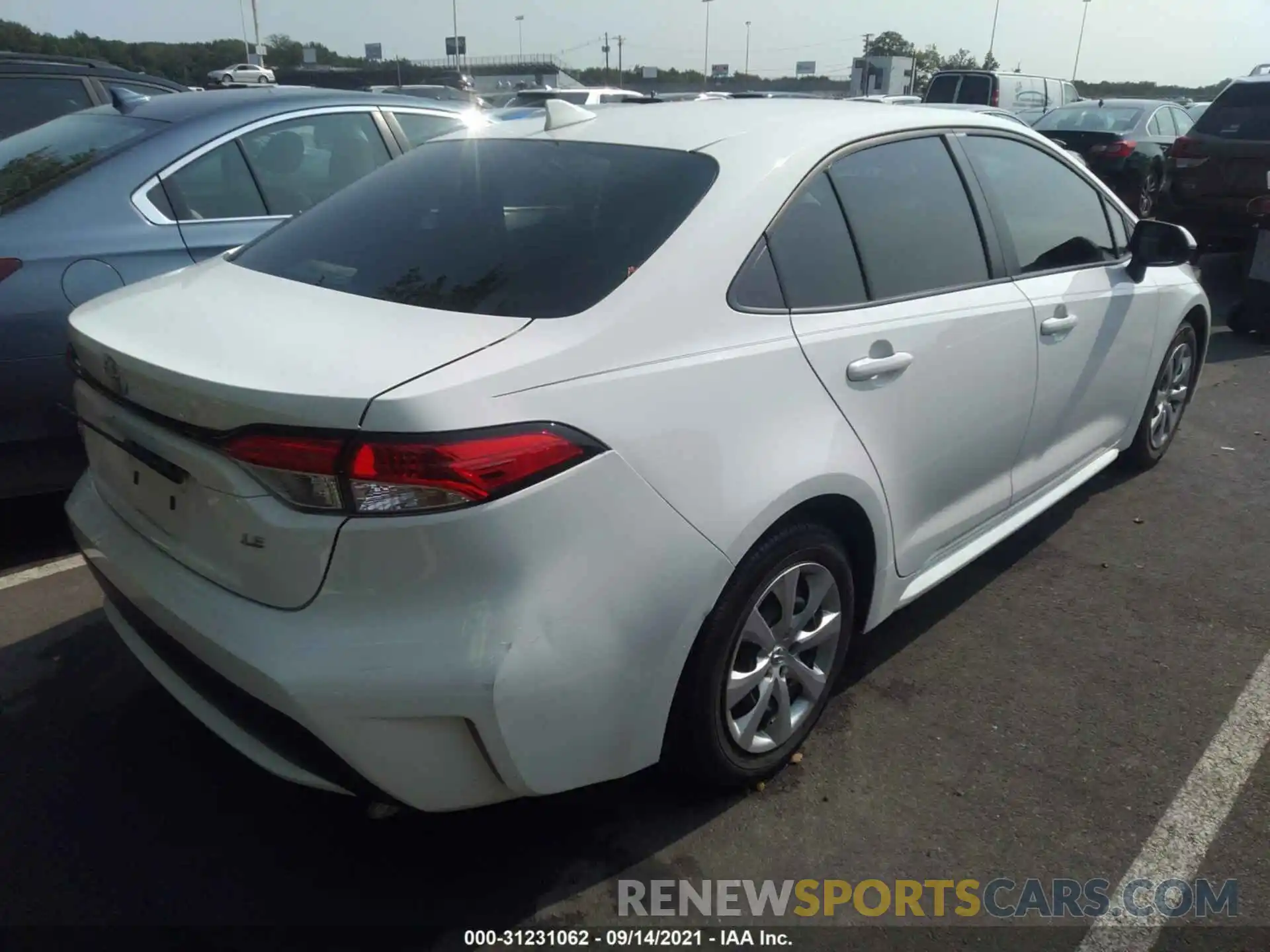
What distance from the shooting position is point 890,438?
2.66m

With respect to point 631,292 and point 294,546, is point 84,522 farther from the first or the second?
point 631,292

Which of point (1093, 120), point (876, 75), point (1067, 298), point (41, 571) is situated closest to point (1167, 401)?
point (1067, 298)

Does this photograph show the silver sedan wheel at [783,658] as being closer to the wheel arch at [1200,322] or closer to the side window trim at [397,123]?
the wheel arch at [1200,322]

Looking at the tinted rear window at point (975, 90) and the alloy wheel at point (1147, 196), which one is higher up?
the tinted rear window at point (975, 90)

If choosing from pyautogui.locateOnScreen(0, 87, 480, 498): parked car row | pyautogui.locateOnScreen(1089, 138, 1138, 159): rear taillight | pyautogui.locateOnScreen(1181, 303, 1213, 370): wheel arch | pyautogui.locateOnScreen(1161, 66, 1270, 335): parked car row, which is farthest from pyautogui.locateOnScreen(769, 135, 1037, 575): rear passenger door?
pyautogui.locateOnScreen(1089, 138, 1138, 159): rear taillight

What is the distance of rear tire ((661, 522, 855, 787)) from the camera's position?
7.50ft

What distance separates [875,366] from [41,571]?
10.2ft

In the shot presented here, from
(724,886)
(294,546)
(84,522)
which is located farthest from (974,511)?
(84,522)

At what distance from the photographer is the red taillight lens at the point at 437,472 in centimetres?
179

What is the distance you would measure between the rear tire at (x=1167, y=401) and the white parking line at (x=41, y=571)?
4.47 m

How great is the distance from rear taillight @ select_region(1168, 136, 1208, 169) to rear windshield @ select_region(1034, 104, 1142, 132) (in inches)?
161

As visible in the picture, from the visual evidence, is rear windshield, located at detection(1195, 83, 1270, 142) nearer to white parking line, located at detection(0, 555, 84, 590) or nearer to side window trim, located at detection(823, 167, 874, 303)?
side window trim, located at detection(823, 167, 874, 303)

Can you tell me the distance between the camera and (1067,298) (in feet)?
11.4

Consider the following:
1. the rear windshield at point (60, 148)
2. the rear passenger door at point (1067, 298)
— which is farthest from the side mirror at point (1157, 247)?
the rear windshield at point (60, 148)
